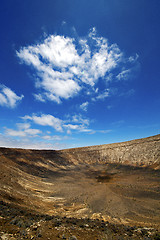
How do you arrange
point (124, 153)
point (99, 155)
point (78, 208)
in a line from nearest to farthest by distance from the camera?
point (78, 208)
point (124, 153)
point (99, 155)

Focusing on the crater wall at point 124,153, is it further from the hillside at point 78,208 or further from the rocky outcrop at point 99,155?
the hillside at point 78,208

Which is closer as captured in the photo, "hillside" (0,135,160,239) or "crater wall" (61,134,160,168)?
"hillside" (0,135,160,239)

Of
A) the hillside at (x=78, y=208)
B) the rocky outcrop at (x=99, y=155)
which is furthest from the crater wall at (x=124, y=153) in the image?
the hillside at (x=78, y=208)

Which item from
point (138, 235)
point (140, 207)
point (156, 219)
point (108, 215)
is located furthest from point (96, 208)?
point (138, 235)

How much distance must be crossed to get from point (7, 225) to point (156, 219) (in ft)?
52.7

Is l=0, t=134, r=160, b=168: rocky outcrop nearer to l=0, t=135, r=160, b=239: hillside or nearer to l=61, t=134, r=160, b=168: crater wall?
l=61, t=134, r=160, b=168: crater wall

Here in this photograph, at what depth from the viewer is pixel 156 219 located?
12758 mm

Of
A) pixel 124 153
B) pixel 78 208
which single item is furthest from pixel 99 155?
pixel 78 208

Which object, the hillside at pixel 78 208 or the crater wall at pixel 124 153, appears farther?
the crater wall at pixel 124 153

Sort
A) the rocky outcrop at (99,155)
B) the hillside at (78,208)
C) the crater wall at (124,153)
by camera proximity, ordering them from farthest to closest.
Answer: the crater wall at (124,153), the rocky outcrop at (99,155), the hillside at (78,208)

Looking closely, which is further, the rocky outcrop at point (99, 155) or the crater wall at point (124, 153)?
the crater wall at point (124, 153)

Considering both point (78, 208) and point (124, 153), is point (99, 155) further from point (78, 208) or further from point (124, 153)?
point (78, 208)

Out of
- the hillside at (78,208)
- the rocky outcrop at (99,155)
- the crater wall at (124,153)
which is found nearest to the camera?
the hillside at (78,208)

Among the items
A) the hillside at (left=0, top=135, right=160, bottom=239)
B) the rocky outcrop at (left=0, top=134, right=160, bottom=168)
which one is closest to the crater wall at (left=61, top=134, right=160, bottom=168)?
the rocky outcrop at (left=0, top=134, right=160, bottom=168)
